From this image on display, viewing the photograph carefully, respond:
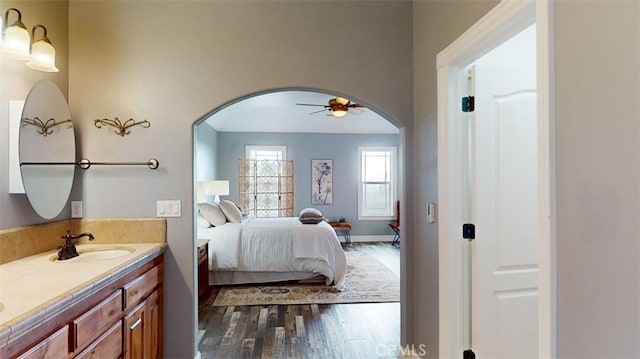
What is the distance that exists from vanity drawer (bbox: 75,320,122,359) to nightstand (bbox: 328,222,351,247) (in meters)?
5.25

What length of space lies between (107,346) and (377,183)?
638cm

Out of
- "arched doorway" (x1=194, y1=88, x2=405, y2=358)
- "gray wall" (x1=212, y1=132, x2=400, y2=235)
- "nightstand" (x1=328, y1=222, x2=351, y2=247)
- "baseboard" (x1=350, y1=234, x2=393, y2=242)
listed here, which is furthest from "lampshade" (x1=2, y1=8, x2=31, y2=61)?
"baseboard" (x1=350, y1=234, x2=393, y2=242)

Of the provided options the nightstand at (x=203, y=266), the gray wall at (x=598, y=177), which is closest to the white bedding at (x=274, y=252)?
the nightstand at (x=203, y=266)

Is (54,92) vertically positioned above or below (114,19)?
below

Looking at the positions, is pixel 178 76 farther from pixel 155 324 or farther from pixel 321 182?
pixel 321 182

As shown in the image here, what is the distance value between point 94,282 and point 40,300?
256 millimetres

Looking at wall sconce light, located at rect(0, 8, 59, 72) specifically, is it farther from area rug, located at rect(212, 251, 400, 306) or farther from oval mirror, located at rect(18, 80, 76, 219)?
area rug, located at rect(212, 251, 400, 306)

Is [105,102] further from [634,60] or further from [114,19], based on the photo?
[634,60]

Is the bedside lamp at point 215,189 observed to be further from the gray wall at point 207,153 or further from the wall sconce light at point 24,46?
the wall sconce light at point 24,46

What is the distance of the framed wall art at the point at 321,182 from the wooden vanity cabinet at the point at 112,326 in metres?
5.11

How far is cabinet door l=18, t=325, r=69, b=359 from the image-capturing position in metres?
1.13

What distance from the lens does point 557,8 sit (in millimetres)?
1084

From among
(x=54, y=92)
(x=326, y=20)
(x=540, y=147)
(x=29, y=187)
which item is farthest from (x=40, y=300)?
(x=326, y=20)

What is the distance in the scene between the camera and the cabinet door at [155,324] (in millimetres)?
2061
